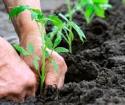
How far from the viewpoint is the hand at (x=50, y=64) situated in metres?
2.18

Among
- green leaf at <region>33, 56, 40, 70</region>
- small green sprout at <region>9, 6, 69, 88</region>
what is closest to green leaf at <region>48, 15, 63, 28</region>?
small green sprout at <region>9, 6, 69, 88</region>

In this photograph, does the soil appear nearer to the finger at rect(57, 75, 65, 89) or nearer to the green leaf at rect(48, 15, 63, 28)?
the finger at rect(57, 75, 65, 89)

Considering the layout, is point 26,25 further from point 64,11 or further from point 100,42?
point 64,11

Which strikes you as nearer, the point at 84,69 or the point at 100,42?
the point at 84,69

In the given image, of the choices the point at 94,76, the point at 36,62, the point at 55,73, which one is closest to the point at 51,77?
the point at 55,73

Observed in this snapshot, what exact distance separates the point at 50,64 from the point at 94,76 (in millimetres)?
303

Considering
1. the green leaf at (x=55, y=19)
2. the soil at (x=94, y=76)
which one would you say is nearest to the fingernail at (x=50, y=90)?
the soil at (x=94, y=76)

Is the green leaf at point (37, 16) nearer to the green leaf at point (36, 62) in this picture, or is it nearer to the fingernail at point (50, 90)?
the green leaf at point (36, 62)

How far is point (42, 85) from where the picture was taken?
2.17 m

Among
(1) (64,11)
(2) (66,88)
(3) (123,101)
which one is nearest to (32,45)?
(2) (66,88)

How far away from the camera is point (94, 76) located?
237 cm

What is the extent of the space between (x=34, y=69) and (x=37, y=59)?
0.13 metres

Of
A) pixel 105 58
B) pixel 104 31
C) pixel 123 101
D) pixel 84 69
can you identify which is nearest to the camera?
pixel 123 101

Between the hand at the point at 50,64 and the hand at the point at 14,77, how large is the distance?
0.07m
